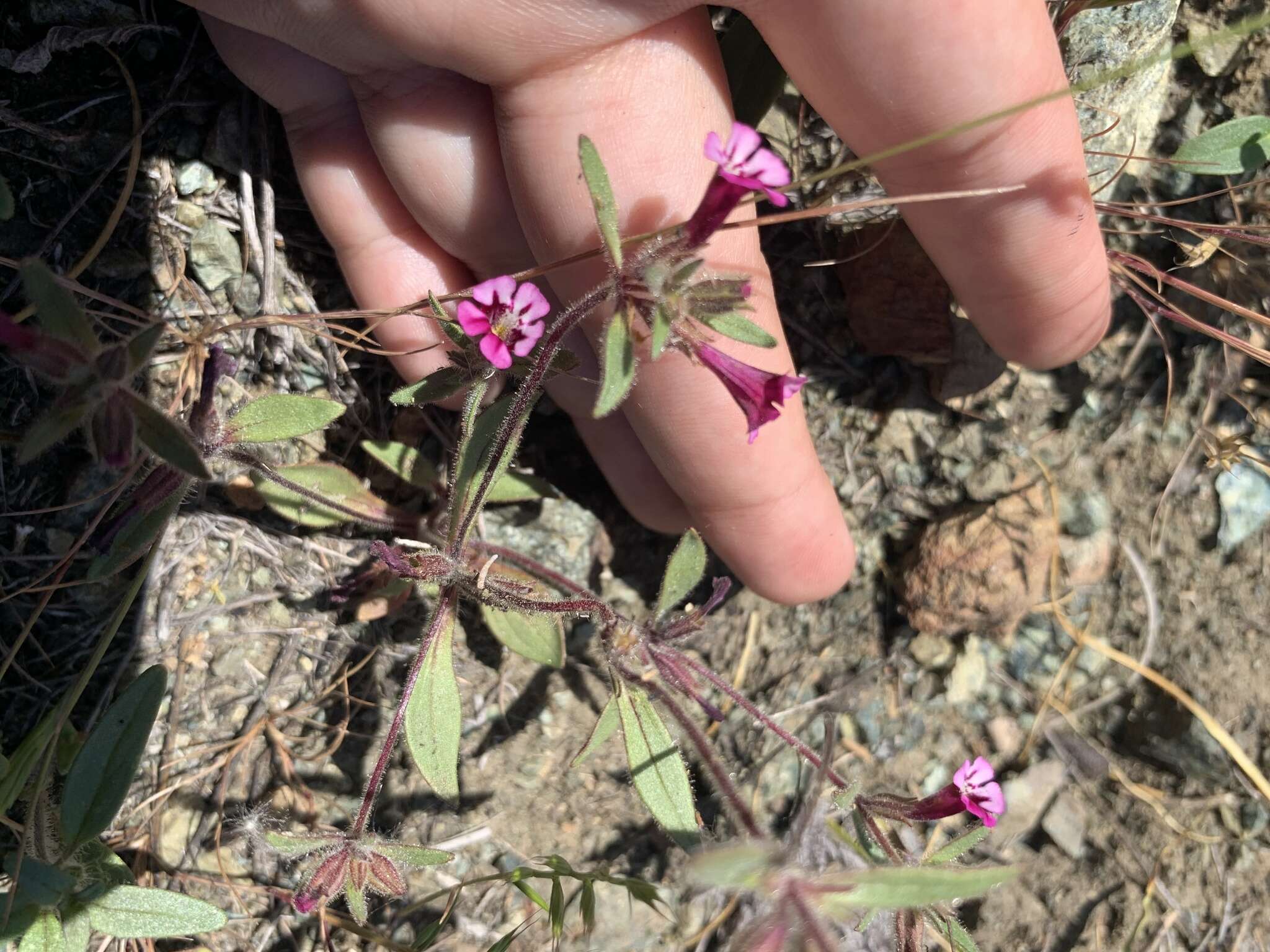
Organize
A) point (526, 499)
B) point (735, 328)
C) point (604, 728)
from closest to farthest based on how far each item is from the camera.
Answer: point (735, 328), point (604, 728), point (526, 499)

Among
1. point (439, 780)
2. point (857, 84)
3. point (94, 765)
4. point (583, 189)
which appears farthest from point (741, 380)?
point (94, 765)

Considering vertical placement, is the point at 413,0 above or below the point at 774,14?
above

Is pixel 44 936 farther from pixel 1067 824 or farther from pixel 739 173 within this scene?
pixel 1067 824

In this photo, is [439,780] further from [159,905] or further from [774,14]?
[774,14]

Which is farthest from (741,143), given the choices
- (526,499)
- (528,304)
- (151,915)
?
(151,915)

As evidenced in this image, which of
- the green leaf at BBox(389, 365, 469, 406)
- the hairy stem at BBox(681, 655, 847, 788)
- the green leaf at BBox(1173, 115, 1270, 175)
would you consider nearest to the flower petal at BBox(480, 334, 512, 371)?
the green leaf at BBox(389, 365, 469, 406)

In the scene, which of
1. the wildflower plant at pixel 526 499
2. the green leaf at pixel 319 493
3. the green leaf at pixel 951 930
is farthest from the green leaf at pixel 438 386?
the green leaf at pixel 951 930
